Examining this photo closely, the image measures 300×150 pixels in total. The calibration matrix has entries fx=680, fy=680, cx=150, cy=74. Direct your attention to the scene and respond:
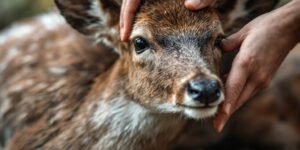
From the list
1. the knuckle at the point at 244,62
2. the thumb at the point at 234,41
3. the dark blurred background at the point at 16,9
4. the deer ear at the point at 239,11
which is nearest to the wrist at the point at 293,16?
the thumb at the point at 234,41

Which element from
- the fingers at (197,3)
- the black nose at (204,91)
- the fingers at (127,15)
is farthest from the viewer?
the fingers at (127,15)


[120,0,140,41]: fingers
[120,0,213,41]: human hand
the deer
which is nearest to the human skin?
[120,0,213,41]: human hand

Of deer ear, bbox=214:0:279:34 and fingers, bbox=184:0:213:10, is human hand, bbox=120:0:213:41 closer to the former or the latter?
fingers, bbox=184:0:213:10

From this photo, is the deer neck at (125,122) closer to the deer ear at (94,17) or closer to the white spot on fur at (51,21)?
the deer ear at (94,17)

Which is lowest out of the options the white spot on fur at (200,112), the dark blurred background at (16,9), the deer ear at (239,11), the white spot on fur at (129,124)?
the dark blurred background at (16,9)

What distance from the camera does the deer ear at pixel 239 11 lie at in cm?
495

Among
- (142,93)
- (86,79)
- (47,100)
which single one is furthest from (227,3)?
(47,100)

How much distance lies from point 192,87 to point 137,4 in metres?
0.89

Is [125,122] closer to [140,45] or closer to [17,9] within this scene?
[140,45]

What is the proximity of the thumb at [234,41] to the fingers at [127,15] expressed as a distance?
2.07 ft

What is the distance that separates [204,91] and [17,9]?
6506 mm

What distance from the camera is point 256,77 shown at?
4219mm

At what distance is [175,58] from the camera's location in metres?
4.33

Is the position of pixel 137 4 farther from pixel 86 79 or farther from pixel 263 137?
pixel 263 137
